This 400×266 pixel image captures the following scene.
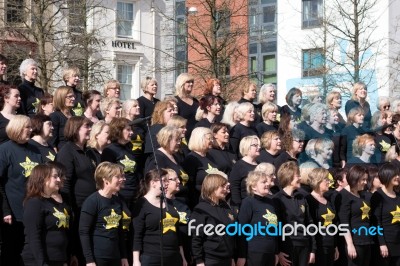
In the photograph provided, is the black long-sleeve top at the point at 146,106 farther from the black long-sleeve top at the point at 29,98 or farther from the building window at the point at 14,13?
the building window at the point at 14,13

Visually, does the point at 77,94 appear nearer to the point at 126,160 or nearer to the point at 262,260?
the point at 126,160

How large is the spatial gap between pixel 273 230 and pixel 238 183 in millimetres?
833

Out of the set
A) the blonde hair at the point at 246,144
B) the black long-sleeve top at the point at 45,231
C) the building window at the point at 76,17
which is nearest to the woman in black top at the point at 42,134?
the black long-sleeve top at the point at 45,231

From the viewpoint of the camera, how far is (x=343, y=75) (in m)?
28.5

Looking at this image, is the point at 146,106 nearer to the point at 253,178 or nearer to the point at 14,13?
the point at 253,178

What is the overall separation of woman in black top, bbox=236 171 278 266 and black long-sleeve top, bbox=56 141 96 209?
6.00 ft

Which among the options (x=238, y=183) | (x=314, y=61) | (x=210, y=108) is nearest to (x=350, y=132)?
(x=210, y=108)

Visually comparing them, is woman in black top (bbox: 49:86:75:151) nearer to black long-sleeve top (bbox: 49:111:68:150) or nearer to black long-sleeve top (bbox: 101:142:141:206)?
black long-sleeve top (bbox: 49:111:68:150)

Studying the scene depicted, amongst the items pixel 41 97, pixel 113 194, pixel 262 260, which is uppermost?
pixel 41 97

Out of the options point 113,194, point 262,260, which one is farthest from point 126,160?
point 262,260

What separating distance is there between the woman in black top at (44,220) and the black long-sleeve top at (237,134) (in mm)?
3648

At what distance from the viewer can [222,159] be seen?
10969 millimetres

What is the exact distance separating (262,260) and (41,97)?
155 inches

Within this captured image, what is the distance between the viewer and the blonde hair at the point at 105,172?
9163mm
